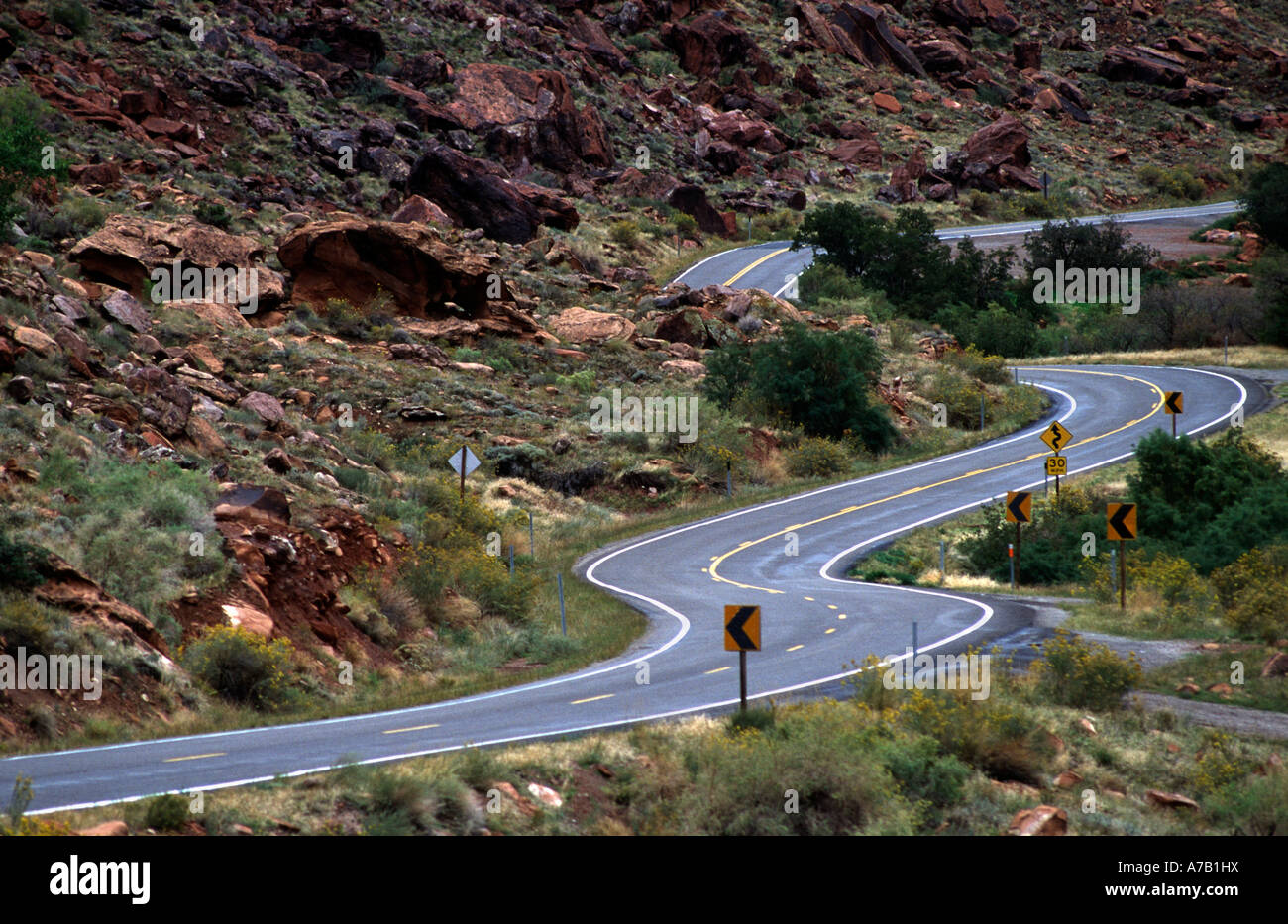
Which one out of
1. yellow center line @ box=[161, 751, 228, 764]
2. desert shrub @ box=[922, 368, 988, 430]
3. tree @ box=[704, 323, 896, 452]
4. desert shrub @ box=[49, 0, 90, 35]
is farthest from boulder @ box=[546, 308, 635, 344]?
yellow center line @ box=[161, 751, 228, 764]

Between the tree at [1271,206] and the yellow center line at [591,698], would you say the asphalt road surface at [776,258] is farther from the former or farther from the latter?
the yellow center line at [591,698]

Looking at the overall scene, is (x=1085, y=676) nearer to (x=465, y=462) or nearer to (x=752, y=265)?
(x=465, y=462)

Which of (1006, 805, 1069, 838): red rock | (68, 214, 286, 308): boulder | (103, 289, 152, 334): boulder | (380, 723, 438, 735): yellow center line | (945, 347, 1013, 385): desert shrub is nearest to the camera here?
(1006, 805, 1069, 838): red rock

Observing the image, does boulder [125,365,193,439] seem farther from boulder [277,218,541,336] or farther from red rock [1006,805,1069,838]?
red rock [1006,805,1069,838]

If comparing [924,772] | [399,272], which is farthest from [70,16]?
[924,772]

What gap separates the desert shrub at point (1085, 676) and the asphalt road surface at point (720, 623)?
2.33 metres

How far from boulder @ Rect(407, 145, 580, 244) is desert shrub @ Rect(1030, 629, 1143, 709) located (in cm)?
4117

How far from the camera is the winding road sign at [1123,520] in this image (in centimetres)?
2194

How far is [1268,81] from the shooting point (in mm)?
108500

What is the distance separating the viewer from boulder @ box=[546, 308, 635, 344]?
151 feet

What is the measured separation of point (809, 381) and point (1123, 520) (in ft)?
65.4

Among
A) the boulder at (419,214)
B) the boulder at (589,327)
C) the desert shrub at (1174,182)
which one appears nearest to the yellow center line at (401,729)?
the boulder at (589,327)
